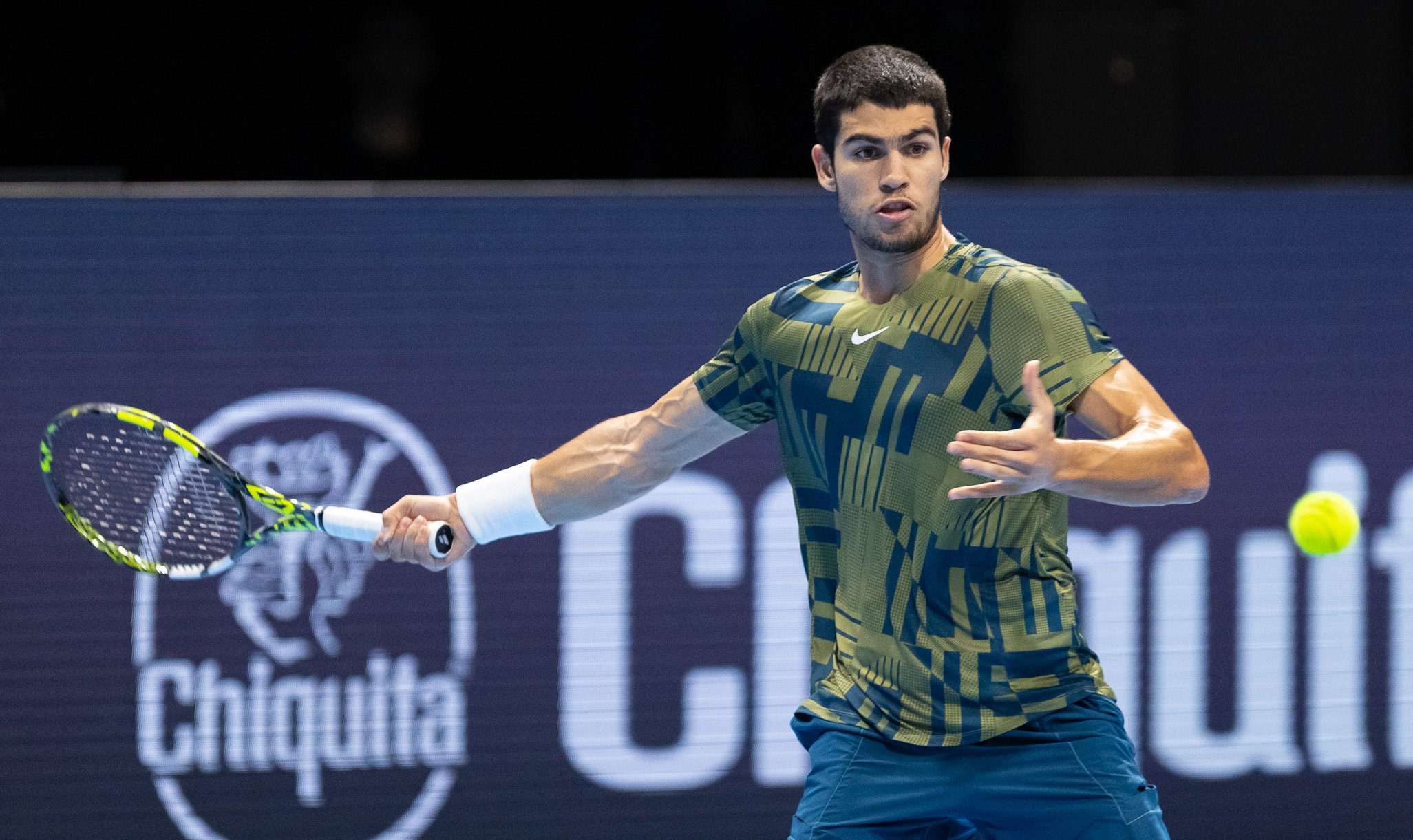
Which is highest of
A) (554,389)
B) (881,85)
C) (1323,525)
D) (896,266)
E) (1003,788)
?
(881,85)

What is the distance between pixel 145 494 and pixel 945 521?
1.72 metres

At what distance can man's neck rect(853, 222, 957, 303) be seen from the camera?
267cm

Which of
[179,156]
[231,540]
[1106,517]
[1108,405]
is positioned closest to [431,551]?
[231,540]

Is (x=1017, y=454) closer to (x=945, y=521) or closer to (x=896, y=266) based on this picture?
(x=945, y=521)

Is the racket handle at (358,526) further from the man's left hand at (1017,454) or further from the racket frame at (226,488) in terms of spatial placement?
the man's left hand at (1017,454)

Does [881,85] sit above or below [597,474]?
above

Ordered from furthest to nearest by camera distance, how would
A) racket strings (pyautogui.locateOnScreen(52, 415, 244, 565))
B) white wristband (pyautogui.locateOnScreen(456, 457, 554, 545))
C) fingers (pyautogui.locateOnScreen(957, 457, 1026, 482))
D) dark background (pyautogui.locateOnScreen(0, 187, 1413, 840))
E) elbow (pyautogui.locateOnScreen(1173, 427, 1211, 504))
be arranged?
dark background (pyautogui.locateOnScreen(0, 187, 1413, 840)) → racket strings (pyautogui.locateOnScreen(52, 415, 244, 565)) → white wristband (pyautogui.locateOnScreen(456, 457, 554, 545)) → elbow (pyautogui.locateOnScreen(1173, 427, 1211, 504)) → fingers (pyautogui.locateOnScreen(957, 457, 1026, 482))

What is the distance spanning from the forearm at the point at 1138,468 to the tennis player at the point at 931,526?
80mm

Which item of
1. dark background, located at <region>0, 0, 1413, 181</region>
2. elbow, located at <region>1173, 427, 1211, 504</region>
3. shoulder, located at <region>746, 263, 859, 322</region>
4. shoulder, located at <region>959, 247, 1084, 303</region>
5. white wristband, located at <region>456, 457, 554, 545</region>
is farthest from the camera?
dark background, located at <region>0, 0, 1413, 181</region>

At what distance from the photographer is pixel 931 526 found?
2574 mm

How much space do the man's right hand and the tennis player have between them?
2.31 feet

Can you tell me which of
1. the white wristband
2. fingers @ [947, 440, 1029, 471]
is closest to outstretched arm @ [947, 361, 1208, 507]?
fingers @ [947, 440, 1029, 471]

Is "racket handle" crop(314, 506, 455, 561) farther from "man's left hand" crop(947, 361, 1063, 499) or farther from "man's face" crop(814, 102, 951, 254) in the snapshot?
"man's left hand" crop(947, 361, 1063, 499)

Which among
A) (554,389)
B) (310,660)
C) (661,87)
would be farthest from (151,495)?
(661,87)
